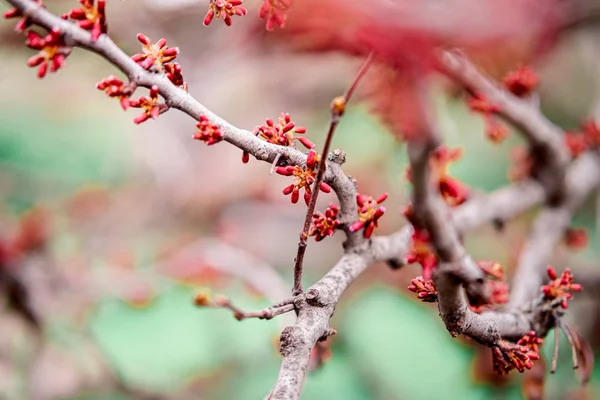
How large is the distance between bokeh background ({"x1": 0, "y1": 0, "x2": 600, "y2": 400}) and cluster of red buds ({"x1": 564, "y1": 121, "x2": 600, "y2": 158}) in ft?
0.69

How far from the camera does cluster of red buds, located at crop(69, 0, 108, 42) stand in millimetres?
418

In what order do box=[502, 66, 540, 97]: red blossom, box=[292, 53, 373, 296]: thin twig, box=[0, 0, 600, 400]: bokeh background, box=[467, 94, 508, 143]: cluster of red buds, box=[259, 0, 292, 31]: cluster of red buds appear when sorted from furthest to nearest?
box=[0, 0, 600, 400]: bokeh background
box=[502, 66, 540, 97]: red blossom
box=[467, 94, 508, 143]: cluster of red buds
box=[259, 0, 292, 31]: cluster of red buds
box=[292, 53, 373, 296]: thin twig

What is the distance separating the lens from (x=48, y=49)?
0.41 metres

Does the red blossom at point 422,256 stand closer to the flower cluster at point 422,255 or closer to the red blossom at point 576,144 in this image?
the flower cluster at point 422,255

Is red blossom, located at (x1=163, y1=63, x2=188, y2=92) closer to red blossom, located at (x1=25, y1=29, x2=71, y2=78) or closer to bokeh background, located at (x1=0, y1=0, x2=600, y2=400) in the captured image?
red blossom, located at (x1=25, y1=29, x2=71, y2=78)

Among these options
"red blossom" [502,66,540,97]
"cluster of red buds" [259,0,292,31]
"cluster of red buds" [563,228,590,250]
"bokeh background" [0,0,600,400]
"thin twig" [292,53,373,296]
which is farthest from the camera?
"bokeh background" [0,0,600,400]

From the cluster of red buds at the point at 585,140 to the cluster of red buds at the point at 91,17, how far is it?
978 mm

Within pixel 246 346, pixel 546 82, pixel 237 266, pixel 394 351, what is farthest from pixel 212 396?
pixel 546 82

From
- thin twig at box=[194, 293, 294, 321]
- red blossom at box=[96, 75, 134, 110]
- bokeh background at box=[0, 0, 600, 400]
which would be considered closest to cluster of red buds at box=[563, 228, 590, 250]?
bokeh background at box=[0, 0, 600, 400]

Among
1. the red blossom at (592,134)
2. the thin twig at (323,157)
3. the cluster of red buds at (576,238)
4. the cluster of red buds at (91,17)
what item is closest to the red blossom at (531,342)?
the thin twig at (323,157)

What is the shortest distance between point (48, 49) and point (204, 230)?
1.30 m

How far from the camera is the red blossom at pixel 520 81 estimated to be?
37.7 inches

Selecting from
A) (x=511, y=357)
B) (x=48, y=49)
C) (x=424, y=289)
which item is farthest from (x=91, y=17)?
(x=511, y=357)

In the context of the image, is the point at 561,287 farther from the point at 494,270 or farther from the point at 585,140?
the point at 585,140
